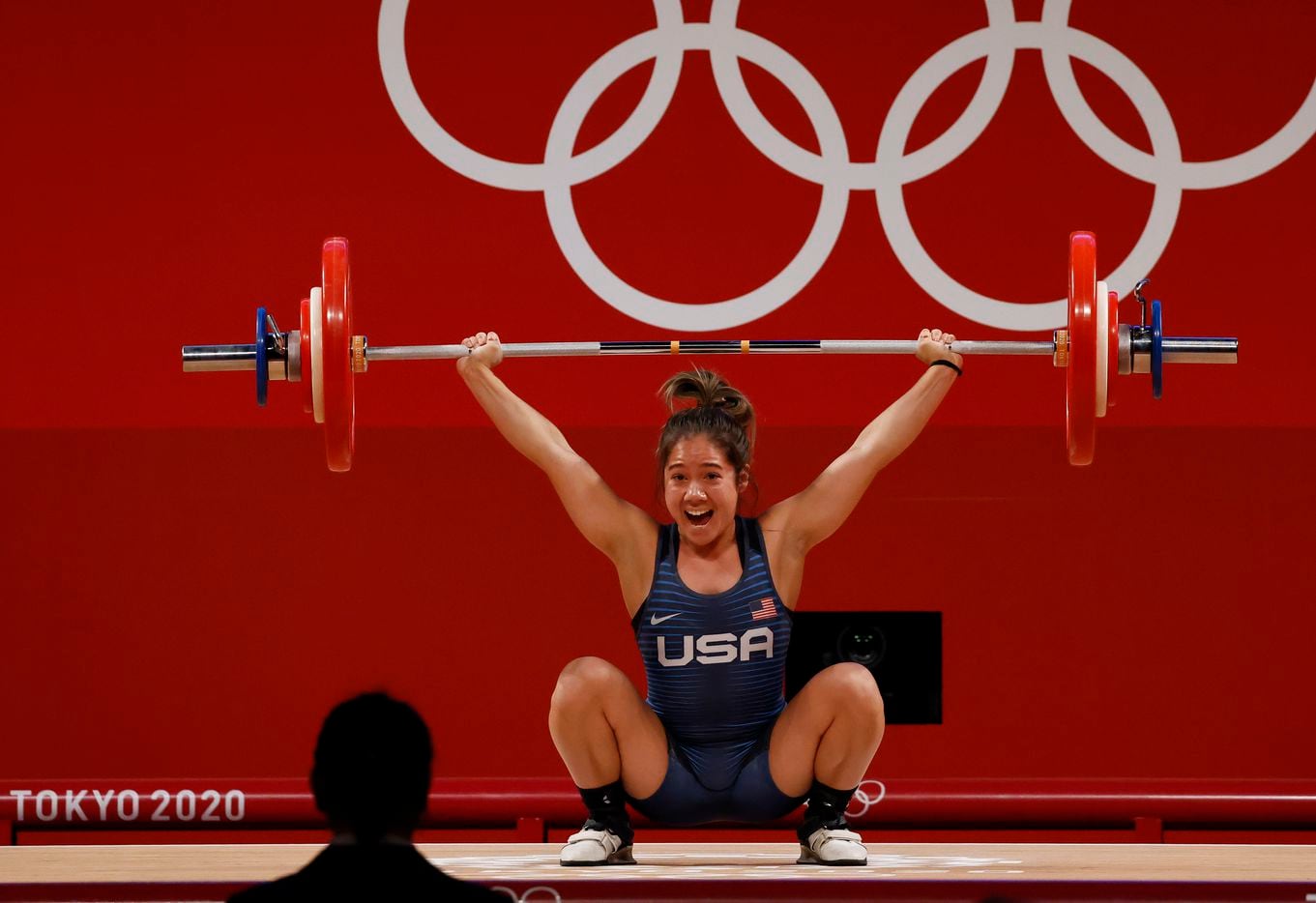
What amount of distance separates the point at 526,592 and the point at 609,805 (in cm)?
134

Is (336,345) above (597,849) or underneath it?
above

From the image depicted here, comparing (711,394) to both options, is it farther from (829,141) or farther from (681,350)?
(829,141)

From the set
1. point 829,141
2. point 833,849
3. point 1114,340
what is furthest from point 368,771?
point 829,141

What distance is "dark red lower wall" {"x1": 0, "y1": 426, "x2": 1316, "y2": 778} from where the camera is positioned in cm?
408

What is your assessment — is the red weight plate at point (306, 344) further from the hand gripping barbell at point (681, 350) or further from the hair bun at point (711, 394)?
the hair bun at point (711, 394)

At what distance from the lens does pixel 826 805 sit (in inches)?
113

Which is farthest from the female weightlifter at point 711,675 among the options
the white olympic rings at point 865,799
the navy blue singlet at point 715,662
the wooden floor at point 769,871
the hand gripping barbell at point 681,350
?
the white olympic rings at point 865,799

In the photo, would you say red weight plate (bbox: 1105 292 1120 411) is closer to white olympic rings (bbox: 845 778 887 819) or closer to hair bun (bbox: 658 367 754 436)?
hair bun (bbox: 658 367 754 436)

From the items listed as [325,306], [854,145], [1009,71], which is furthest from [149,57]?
[1009,71]

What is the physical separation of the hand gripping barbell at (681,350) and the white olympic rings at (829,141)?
93 centimetres

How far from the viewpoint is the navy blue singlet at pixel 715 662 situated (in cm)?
286

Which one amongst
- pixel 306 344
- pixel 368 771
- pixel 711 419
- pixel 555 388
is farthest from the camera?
pixel 555 388

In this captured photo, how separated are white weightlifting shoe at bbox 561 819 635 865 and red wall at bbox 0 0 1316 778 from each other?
1239mm

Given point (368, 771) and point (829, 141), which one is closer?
point (368, 771)
